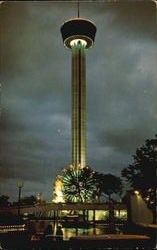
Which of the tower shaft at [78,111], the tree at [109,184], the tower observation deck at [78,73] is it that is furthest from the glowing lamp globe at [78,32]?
the tree at [109,184]

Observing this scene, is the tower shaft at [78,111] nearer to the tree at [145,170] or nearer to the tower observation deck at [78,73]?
the tower observation deck at [78,73]

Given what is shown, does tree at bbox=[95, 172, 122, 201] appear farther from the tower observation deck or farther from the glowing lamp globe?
the glowing lamp globe

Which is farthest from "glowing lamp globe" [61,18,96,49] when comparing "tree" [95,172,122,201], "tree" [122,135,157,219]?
"tree" [122,135,157,219]

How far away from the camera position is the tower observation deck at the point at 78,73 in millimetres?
72062

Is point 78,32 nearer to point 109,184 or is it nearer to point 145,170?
point 109,184

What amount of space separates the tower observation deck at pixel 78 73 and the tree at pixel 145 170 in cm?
4307

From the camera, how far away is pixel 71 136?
7312 centimetres

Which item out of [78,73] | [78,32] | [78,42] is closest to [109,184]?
[78,73]

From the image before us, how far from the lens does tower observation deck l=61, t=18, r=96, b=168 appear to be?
7206 cm

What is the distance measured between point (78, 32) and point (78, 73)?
1100 centimetres

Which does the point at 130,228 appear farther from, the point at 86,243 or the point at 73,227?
the point at 73,227

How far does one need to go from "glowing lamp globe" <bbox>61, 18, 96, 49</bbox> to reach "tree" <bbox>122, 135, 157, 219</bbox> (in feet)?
198

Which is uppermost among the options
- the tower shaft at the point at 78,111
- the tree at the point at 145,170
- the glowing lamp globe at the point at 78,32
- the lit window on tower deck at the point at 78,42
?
the glowing lamp globe at the point at 78,32

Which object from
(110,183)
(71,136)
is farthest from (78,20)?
(110,183)
